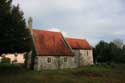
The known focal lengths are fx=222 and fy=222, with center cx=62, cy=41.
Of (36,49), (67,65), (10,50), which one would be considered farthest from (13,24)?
(67,65)

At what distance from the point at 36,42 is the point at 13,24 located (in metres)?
14.9

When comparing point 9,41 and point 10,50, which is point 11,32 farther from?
point 10,50

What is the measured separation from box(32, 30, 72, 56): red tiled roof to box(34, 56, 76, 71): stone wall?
2.89 feet

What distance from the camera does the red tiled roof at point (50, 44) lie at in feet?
155

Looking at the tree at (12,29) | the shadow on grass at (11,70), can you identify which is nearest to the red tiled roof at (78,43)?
the shadow on grass at (11,70)

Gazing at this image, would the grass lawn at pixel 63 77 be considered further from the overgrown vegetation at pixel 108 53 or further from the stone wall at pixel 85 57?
the overgrown vegetation at pixel 108 53

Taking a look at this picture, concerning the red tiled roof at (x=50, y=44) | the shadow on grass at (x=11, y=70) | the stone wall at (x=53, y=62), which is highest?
the red tiled roof at (x=50, y=44)

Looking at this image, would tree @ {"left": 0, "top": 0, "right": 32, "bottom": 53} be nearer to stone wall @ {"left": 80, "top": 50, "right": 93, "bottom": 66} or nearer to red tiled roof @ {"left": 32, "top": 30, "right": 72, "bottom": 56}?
red tiled roof @ {"left": 32, "top": 30, "right": 72, "bottom": 56}

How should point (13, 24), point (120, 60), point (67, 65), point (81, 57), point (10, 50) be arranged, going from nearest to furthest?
point (13, 24), point (10, 50), point (67, 65), point (81, 57), point (120, 60)

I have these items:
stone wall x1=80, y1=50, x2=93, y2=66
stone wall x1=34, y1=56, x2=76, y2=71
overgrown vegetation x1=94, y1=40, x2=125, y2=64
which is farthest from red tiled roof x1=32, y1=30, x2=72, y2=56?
A: overgrown vegetation x1=94, y1=40, x2=125, y2=64

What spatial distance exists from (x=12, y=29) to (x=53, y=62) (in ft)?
55.2

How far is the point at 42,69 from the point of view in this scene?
4575cm

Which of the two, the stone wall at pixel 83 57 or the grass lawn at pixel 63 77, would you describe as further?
the stone wall at pixel 83 57

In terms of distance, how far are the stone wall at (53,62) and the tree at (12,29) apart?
835 cm
